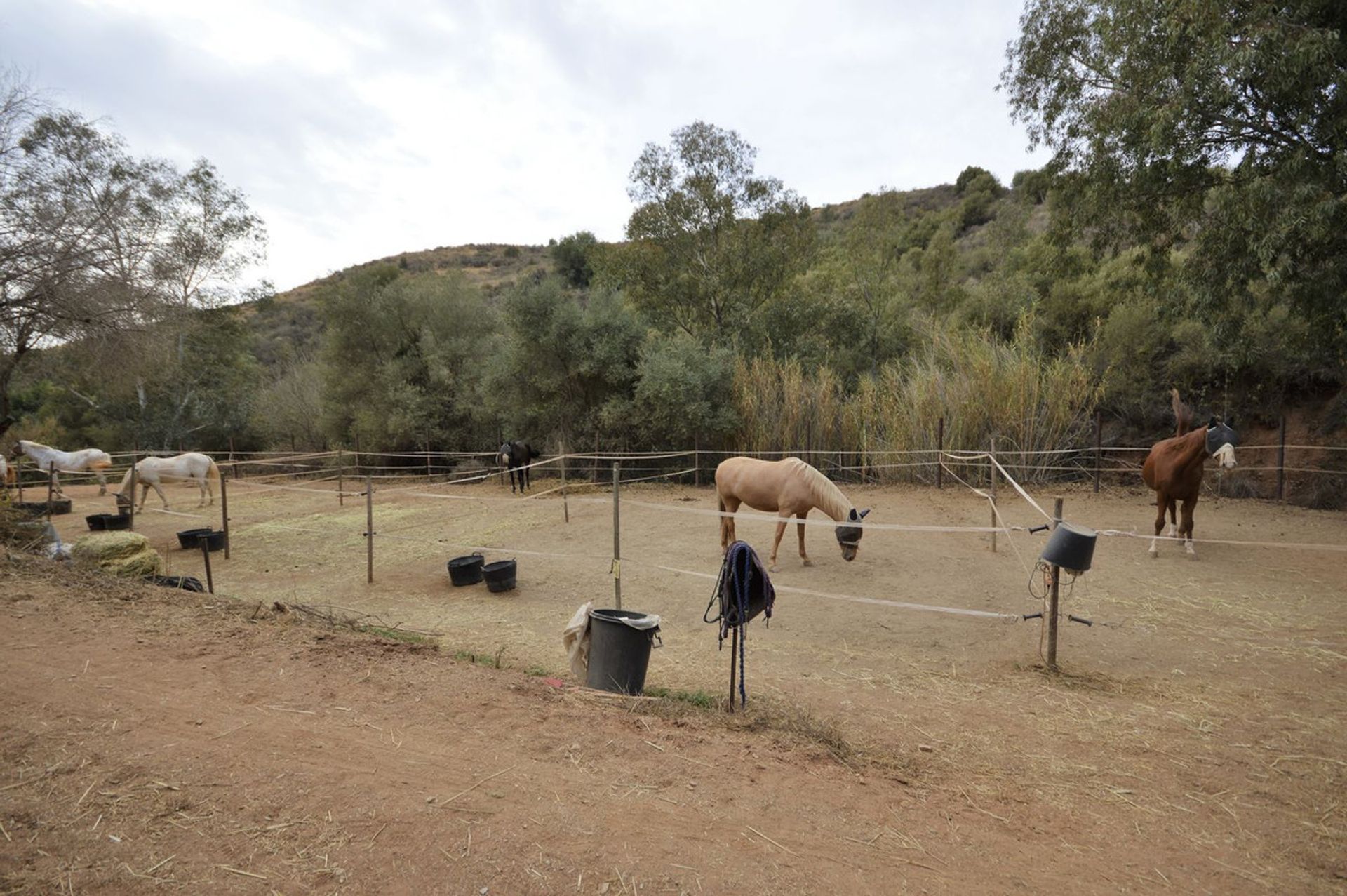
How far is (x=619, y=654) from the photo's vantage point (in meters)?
3.21

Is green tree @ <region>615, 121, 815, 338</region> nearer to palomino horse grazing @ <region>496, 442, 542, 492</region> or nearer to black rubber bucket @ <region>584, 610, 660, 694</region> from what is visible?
palomino horse grazing @ <region>496, 442, 542, 492</region>

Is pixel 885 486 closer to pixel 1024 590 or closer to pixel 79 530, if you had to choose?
pixel 1024 590

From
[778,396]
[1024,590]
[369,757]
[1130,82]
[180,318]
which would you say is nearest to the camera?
[369,757]

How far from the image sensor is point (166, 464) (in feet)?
33.1

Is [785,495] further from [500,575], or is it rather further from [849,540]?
[500,575]

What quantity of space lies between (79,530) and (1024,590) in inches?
490

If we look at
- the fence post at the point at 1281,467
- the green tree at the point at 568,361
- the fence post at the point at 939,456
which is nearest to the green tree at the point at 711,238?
the green tree at the point at 568,361

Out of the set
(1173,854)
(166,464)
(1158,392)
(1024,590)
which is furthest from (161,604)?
(1158,392)

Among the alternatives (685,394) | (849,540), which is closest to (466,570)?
(849,540)

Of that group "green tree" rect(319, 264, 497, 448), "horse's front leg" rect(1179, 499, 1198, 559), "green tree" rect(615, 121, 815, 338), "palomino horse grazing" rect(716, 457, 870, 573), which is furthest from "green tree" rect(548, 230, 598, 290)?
"horse's front leg" rect(1179, 499, 1198, 559)

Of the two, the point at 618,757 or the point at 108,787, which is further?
the point at 618,757

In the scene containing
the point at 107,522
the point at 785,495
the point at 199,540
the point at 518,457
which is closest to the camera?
the point at 785,495

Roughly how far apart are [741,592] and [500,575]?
3.28 metres

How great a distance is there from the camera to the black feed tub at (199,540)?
7293mm
